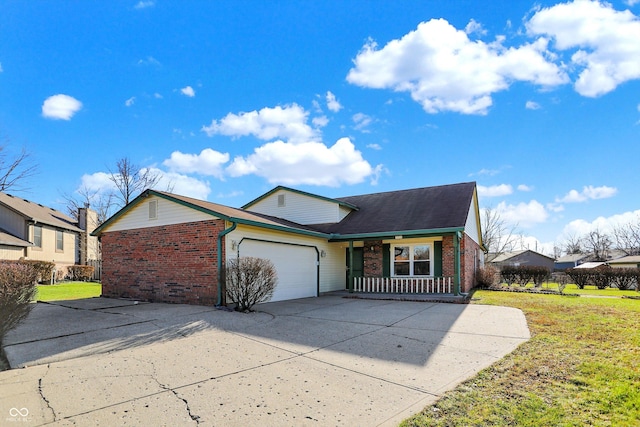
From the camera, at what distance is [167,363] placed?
5156mm

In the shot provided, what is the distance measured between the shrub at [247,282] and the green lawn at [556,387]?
21.0ft

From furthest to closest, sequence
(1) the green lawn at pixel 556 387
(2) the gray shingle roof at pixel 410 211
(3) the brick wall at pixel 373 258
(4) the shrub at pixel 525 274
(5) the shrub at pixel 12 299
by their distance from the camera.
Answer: (4) the shrub at pixel 525 274 < (3) the brick wall at pixel 373 258 < (2) the gray shingle roof at pixel 410 211 < (5) the shrub at pixel 12 299 < (1) the green lawn at pixel 556 387

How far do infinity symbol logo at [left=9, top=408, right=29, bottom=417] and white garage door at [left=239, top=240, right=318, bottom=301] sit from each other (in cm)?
761

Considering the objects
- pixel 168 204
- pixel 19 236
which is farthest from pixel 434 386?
pixel 19 236

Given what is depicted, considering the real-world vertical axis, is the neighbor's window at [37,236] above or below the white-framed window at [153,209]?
below

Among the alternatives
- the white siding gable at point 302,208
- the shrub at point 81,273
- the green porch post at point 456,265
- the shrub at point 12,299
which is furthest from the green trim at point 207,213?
the shrub at point 81,273

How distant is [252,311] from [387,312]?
386 centimetres

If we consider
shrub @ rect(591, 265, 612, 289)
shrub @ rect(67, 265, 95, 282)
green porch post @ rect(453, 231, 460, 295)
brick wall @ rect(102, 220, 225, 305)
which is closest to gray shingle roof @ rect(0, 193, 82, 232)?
shrub @ rect(67, 265, 95, 282)

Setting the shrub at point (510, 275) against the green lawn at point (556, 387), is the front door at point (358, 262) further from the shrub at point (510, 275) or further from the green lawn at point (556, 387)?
the shrub at point (510, 275)

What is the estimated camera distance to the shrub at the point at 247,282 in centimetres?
974

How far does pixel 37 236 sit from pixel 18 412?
27436 mm

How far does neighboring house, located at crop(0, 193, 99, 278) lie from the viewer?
75.8ft

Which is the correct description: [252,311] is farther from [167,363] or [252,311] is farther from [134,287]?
[134,287]

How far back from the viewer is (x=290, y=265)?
13336 mm
